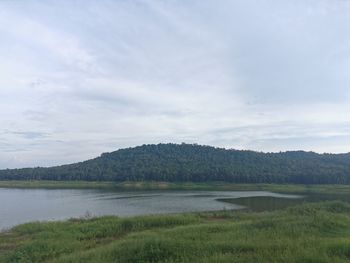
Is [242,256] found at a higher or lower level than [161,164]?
lower

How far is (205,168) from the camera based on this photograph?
142625mm

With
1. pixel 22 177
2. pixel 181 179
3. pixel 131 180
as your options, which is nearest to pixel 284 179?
pixel 181 179

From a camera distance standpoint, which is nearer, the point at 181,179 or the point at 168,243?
the point at 168,243

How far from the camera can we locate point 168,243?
13461 mm

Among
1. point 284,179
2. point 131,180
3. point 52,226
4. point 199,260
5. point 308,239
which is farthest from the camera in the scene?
point 131,180

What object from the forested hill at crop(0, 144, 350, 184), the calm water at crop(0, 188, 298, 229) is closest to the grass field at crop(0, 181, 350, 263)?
the calm water at crop(0, 188, 298, 229)

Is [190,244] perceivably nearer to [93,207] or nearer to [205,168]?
[93,207]

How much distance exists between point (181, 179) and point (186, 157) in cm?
5511

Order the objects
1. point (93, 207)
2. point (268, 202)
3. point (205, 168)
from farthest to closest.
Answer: point (205, 168), point (268, 202), point (93, 207)

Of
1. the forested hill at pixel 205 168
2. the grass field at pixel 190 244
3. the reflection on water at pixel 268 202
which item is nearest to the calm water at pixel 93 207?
the reflection on water at pixel 268 202

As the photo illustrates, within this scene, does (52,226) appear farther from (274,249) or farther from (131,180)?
(131,180)

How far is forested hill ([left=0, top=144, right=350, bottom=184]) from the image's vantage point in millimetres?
125213

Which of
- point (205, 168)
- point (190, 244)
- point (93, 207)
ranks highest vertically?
point (205, 168)

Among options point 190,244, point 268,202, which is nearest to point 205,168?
point 268,202
